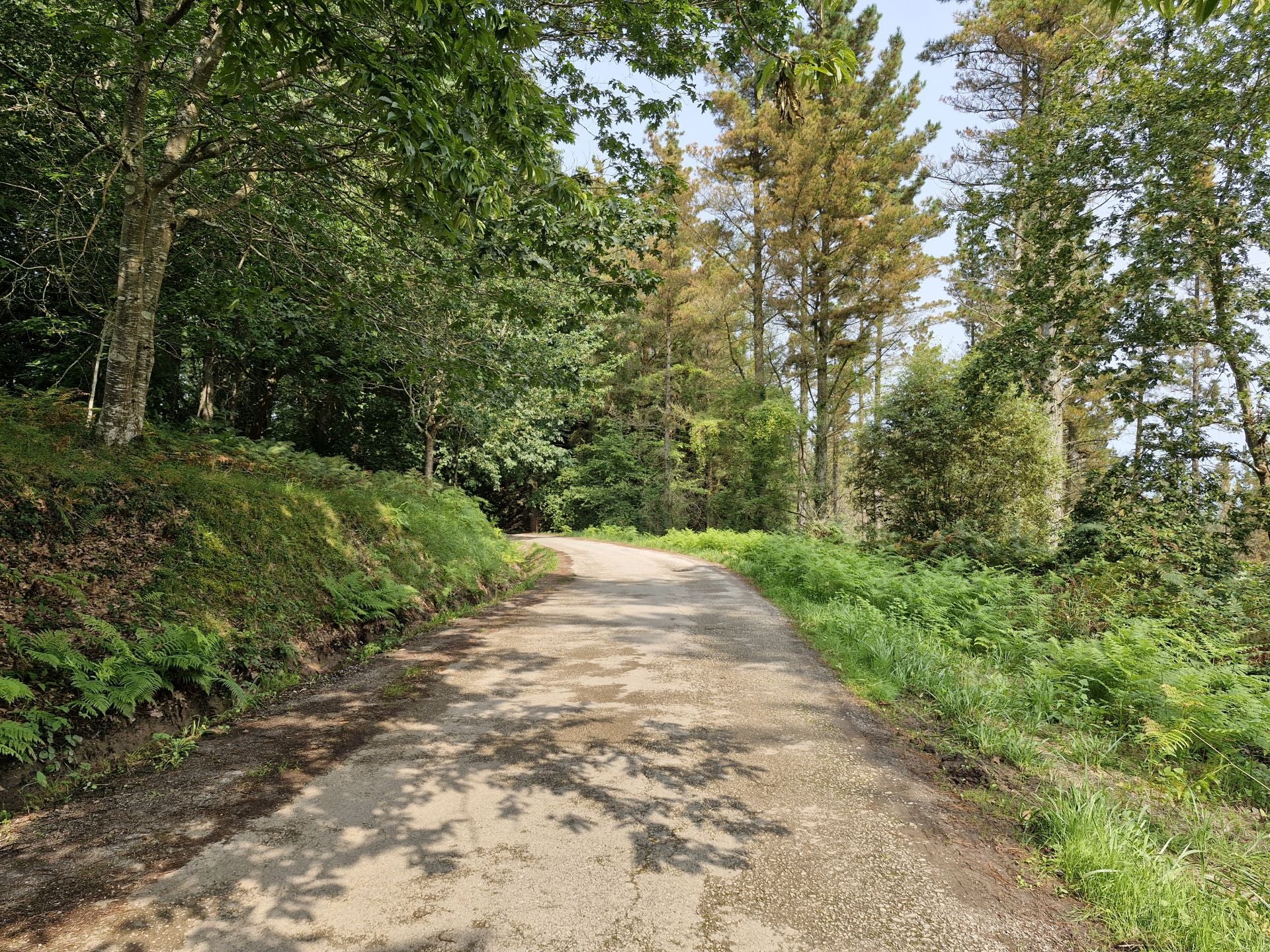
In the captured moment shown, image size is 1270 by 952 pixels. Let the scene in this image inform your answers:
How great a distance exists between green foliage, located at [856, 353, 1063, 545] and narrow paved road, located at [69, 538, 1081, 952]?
11167 mm

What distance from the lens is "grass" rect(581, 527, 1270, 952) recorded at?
271 centimetres

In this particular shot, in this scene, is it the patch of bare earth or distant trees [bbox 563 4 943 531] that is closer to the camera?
the patch of bare earth

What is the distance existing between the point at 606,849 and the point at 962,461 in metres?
14.4

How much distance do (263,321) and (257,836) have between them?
10.2 metres

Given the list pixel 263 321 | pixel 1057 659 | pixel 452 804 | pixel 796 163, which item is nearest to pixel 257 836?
pixel 452 804

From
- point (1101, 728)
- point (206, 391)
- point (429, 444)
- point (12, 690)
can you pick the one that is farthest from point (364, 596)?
point (429, 444)

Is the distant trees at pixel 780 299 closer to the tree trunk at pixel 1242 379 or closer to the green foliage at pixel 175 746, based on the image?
the tree trunk at pixel 1242 379

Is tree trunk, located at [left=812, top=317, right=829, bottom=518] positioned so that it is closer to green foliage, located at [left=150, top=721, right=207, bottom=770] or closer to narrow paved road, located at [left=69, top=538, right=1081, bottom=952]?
narrow paved road, located at [left=69, top=538, right=1081, bottom=952]

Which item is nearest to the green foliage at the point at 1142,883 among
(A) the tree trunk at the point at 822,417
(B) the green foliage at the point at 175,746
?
(B) the green foliage at the point at 175,746

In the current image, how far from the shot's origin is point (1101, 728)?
5.05 metres

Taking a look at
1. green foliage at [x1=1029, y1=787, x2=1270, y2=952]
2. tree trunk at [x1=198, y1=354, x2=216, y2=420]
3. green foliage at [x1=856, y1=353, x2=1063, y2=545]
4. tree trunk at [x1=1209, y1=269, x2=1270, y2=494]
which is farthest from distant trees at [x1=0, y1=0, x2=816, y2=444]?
green foliage at [x1=856, y1=353, x2=1063, y2=545]

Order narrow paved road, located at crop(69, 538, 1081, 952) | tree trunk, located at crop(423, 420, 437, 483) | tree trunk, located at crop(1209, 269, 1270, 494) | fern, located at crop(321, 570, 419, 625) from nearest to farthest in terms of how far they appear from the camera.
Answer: narrow paved road, located at crop(69, 538, 1081, 952) → fern, located at crop(321, 570, 419, 625) → tree trunk, located at crop(1209, 269, 1270, 494) → tree trunk, located at crop(423, 420, 437, 483)

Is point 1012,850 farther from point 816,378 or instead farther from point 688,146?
point 688,146

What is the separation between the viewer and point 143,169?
5.93 meters
